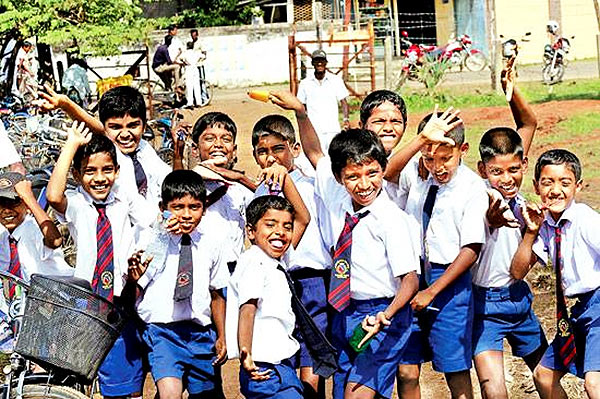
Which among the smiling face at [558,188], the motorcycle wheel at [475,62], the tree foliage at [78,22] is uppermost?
the tree foliage at [78,22]

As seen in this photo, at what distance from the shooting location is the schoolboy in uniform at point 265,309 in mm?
4512

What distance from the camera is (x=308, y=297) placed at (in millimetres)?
5090

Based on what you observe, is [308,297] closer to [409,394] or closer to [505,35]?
[409,394]

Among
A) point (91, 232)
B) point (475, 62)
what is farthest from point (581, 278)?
point (475, 62)

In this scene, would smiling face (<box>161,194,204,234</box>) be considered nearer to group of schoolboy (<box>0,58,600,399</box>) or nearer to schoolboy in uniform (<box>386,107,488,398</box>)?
group of schoolboy (<box>0,58,600,399</box>)

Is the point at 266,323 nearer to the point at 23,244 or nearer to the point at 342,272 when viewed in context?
the point at 342,272

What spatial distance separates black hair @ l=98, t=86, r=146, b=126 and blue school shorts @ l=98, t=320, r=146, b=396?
3.58 feet

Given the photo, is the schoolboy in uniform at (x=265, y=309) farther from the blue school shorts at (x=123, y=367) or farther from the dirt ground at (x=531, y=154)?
the dirt ground at (x=531, y=154)

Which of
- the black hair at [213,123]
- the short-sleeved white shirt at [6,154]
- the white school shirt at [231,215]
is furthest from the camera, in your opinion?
the short-sleeved white shirt at [6,154]

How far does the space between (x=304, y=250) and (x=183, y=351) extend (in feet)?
2.67

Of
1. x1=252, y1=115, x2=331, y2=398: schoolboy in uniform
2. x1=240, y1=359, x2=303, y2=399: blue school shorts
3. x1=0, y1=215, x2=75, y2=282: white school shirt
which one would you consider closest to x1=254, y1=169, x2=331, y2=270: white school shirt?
x1=252, y1=115, x2=331, y2=398: schoolboy in uniform

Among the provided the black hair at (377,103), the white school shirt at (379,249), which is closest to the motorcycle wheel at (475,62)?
the black hair at (377,103)

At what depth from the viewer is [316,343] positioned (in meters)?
4.62

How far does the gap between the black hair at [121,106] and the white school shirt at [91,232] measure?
47cm
